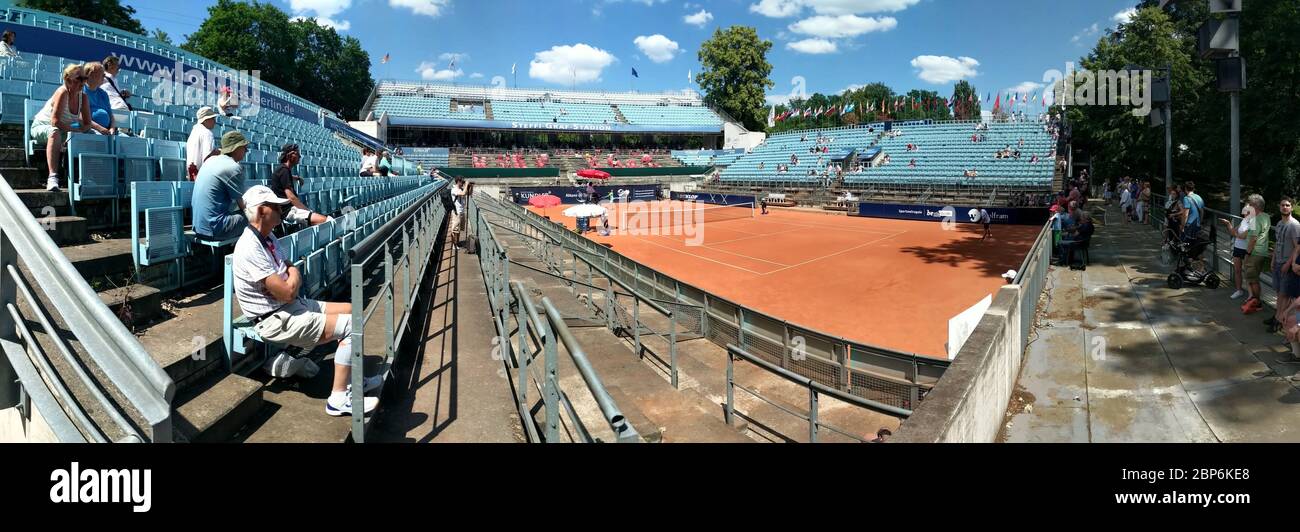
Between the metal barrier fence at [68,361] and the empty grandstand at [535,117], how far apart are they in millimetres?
68398

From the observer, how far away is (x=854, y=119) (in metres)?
125

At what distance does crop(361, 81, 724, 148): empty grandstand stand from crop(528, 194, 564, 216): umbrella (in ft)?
77.6

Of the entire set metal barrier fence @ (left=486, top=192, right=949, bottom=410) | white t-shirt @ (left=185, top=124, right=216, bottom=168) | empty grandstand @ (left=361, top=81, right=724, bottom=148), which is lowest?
metal barrier fence @ (left=486, top=192, right=949, bottom=410)

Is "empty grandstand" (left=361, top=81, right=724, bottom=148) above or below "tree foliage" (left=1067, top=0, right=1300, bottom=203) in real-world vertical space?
above

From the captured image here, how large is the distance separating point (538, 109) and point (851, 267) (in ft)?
205

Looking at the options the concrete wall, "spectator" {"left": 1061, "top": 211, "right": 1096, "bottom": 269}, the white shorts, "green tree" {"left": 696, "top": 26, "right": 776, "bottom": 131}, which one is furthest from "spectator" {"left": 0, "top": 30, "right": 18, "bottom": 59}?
"green tree" {"left": 696, "top": 26, "right": 776, "bottom": 131}

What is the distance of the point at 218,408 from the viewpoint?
3.52m

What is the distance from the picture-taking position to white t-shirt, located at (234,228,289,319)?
Result: 12.9ft

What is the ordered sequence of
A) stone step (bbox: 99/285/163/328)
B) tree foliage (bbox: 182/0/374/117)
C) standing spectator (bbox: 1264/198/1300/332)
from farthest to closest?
tree foliage (bbox: 182/0/374/117)
standing spectator (bbox: 1264/198/1300/332)
stone step (bbox: 99/285/163/328)

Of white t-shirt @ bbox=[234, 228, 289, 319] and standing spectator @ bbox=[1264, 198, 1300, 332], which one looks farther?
standing spectator @ bbox=[1264, 198, 1300, 332]

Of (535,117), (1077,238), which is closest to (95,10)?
(535,117)

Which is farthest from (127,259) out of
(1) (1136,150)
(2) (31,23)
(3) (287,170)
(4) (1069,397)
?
(1) (1136,150)

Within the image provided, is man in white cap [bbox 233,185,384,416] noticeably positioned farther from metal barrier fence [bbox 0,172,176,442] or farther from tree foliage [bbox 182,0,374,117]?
tree foliage [bbox 182,0,374,117]
